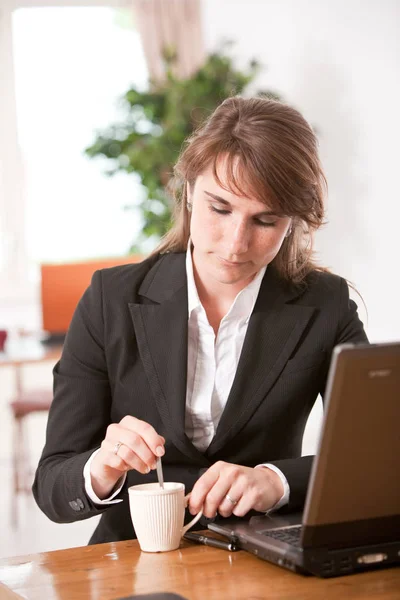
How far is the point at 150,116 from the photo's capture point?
19.0 ft

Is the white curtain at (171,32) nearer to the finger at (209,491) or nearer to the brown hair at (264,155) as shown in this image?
the brown hair at (264,155)

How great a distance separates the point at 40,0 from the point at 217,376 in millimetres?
5024

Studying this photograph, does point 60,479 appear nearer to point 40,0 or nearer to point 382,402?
point 382,402

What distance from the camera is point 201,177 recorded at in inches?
66.2

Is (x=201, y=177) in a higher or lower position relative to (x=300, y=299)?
higher

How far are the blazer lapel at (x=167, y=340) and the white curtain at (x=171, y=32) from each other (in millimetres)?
4598

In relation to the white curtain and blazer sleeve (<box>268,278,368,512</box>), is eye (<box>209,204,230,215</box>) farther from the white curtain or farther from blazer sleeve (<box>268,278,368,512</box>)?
the white curtain

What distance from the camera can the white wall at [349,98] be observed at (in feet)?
18.4

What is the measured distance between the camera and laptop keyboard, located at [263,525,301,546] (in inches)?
50.4

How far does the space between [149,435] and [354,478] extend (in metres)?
0.35

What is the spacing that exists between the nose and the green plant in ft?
13.3

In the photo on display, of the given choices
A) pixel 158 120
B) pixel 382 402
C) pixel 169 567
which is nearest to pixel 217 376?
pixel 169 567

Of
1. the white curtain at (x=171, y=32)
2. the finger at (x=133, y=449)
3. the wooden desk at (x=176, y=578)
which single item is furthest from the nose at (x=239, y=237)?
the white curtain at (x=171, y=32)

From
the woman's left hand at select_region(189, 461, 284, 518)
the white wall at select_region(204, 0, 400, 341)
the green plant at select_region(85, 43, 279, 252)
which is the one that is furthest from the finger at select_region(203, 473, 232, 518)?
the green plant at select_region(85, 43, 279, 252)
